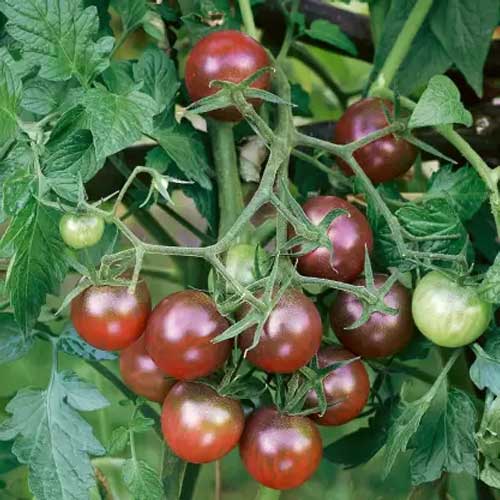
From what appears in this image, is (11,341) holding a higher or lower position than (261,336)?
lower

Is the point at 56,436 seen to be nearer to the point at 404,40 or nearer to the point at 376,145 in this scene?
the point at 376,145

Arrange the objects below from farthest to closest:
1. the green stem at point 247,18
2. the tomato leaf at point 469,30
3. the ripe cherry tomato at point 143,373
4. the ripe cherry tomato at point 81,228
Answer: the tomato leaf at point 469,30 → the green stem at point 247,18 → the ripe cherry tomato at point 143,373 → the ripe cherry tomato at point 81,228

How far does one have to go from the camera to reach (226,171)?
706mm

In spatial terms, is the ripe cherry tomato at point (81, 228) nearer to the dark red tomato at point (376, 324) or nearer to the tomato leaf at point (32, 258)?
the tomato leaf at point (32, 258)

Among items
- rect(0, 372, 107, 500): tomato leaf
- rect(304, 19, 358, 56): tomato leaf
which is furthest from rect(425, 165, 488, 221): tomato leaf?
rect(0, 372, 107, 500): tomato leaf

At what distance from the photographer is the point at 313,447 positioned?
605 millimetres

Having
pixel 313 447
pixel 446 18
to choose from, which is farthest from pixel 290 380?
pixel 446 18

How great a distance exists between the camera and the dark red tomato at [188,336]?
21.6 inches

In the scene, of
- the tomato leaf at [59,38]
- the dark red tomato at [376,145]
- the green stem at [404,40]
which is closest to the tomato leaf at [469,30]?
the green stem at [404,40]

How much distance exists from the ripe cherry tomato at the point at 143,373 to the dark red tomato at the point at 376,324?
0.13m

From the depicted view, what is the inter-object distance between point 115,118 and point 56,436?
0.76ft

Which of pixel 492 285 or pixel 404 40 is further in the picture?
pixel 404 40

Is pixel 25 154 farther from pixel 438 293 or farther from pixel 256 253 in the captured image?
pixel 438 293

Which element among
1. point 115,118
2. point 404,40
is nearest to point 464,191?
point 404,40
